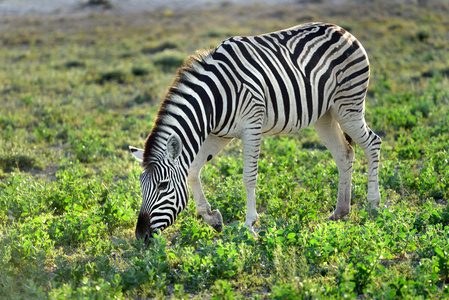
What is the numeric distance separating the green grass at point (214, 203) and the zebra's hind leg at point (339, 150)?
0.31 metres

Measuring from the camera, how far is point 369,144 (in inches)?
243

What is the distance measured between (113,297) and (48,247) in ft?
4.44

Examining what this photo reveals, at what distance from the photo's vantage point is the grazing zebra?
470 cm

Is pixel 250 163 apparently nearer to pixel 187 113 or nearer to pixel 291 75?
pixel 187 113

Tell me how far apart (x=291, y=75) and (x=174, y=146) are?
1762 millimetres

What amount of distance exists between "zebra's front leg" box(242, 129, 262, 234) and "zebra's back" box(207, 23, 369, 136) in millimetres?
157

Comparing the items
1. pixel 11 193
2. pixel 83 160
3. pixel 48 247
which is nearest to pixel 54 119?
pixel 83 160

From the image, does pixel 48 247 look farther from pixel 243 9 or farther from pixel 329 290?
pixel 243 9

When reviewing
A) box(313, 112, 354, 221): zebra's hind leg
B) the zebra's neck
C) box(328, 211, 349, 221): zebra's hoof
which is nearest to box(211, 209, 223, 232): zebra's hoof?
the zebra's neck

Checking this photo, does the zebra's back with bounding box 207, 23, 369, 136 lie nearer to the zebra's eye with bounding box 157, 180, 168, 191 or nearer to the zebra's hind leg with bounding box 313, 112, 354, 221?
the zebra's hind leg with bounding box 313, 112, 354, 221

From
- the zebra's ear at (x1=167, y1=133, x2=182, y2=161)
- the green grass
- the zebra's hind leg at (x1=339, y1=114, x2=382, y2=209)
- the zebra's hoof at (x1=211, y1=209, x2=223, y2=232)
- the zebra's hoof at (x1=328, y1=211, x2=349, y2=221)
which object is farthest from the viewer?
the zebra's hind leg at (x1=339, y1=114, x2=382, y2=209)

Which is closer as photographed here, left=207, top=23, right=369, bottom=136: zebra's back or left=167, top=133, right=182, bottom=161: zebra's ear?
left=167, top=133, right=182, bottom=161: zebra's ear

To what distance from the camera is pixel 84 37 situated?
23.1m

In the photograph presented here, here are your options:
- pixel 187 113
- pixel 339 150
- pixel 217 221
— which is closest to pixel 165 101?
pixel 187 113
